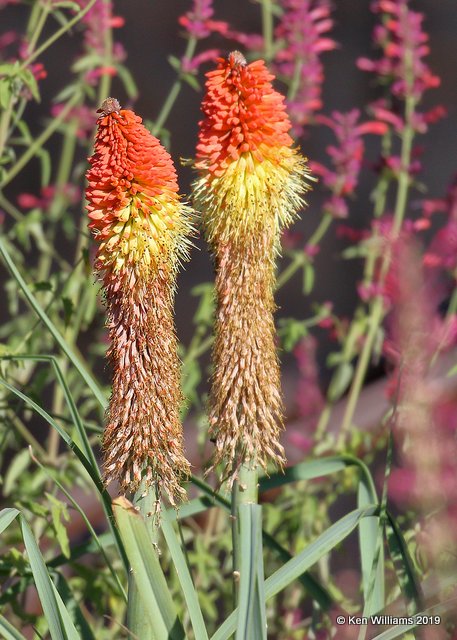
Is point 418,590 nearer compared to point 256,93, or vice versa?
point 256,93

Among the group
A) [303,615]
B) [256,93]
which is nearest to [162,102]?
[303,615]

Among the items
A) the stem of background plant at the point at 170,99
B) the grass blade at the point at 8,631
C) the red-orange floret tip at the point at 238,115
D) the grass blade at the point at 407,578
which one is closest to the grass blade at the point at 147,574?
the grass blade at the point at 8,631

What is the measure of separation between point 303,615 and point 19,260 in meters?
1.66

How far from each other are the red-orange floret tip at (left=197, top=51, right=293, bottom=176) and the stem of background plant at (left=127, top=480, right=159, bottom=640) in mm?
558

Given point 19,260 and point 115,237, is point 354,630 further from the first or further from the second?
point 19,260

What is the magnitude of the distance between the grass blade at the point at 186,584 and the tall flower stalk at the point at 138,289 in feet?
0.35

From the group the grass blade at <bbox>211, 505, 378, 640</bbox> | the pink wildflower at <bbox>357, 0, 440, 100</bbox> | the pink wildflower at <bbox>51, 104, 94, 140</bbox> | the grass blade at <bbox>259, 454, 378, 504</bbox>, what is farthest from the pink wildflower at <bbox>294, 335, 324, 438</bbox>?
the grass blade at <bbox>211, 505, 378, 640</bbox>

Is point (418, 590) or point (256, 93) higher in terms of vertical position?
point (256, 93)

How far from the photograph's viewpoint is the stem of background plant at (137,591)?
5.29 feet

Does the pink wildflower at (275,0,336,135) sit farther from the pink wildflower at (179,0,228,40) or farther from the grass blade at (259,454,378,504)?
the grass blade at (259,454,378,504)

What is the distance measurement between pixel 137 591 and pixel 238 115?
0.81 m

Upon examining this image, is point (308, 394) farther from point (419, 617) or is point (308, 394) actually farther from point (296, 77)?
point (419, 617)

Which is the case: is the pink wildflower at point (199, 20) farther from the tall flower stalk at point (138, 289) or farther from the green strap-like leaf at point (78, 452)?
the green strap-like leaf at point (78, 452)

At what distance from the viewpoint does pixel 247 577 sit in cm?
152
